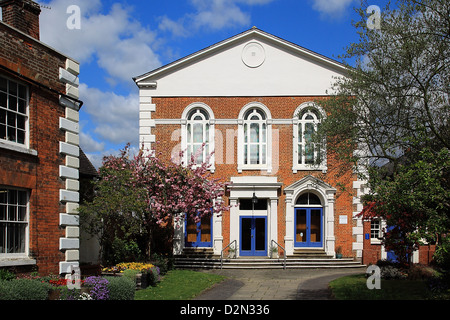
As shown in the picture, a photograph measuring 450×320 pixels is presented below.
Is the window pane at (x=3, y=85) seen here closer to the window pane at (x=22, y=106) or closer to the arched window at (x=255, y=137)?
the window pane at (x=22, y=106)

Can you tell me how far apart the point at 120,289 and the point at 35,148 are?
4148 millimetres

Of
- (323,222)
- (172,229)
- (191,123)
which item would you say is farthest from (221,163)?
(323,222)

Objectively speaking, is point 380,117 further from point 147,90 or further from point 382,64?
point 147,90

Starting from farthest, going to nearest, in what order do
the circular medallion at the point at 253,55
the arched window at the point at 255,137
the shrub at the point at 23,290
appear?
the circular medallion at the point at 253,55 → the arched window at the point at 255,137 → the shrub at the point at 23,290

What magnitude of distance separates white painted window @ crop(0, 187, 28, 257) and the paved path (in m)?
5.35

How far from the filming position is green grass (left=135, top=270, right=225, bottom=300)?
14.6 m

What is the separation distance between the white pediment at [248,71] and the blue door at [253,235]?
6620mm

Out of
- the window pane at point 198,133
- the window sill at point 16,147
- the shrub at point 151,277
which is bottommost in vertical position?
the shrub at point 151,277

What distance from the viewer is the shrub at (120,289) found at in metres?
12.3

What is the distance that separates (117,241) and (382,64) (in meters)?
12.0

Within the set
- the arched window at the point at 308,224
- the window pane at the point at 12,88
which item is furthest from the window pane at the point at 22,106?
the arched window at the point at 308,224

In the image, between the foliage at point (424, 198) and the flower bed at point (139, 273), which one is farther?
the flower bed at point (139, 273)
